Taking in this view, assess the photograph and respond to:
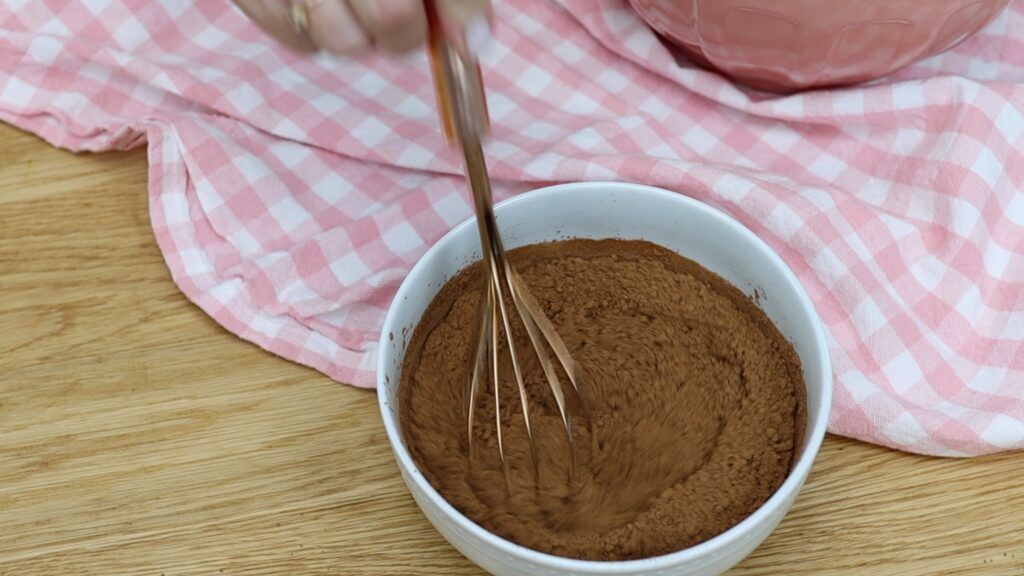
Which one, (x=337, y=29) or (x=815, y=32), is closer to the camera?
(x=337, y=29)

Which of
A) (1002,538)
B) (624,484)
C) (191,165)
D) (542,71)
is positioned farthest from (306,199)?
(1002,538)

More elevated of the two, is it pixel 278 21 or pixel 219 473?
pixel 278 21

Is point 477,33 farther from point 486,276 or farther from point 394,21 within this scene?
point 486,276

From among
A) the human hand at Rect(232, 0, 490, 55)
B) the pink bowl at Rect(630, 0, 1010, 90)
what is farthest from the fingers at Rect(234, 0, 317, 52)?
the pink bowl at Rect(630, 0, 1010, 90)

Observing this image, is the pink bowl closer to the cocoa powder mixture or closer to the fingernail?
the cocoa powder mixture

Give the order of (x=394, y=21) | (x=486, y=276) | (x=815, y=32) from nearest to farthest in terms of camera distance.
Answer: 1. (x=394, y=21)
2. (x=486, y=276)
3. (x=815, y=32)

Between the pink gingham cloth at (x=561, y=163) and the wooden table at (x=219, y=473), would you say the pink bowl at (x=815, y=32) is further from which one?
the wooden table at (x=219, y=473)

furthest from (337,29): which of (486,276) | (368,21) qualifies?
(486,276)

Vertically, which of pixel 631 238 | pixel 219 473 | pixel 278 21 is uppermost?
pixel 278 21
